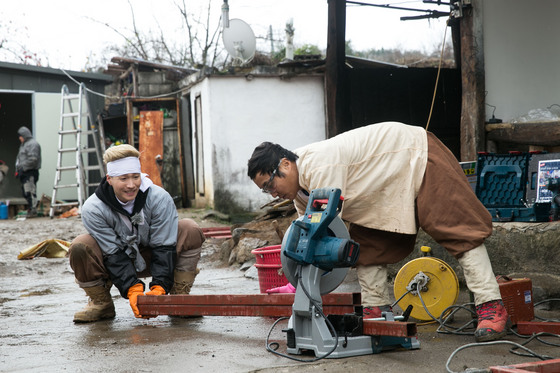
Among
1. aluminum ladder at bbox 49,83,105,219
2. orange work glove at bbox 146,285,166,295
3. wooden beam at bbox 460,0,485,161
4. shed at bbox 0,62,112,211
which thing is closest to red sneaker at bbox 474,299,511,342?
orange work glove at bbox 146,285,166,295

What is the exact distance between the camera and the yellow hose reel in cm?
404

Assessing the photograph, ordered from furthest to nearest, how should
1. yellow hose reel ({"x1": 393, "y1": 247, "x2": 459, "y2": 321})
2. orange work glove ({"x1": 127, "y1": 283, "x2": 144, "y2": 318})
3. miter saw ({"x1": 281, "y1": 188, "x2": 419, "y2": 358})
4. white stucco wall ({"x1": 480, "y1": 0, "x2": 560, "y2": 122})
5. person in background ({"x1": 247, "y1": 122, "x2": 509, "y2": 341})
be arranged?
white stucco wall ({"x1": 480, "y1": 0, "x2": 560, "y2": 122})
orange work glove ({"x1": 127, "y1": 283, "x2": 144, "y2": 318})
yellow hose reel ({"x1": 393, "y1": 247, "x2": 459, "y2": 321})
person in background ({"x1": 247, "y1": 122, "x2": 509, "y2": 341})
miter saw ({"x1": 281, "y1": 188, "x2": 419, "y2": 358})

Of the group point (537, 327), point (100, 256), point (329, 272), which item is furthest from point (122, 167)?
point (537, 327)

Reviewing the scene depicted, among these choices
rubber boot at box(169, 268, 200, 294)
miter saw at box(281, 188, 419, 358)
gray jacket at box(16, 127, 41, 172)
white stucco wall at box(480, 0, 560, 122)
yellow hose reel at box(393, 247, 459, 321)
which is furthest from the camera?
gray jacket at box(16, 127, 41, 172)

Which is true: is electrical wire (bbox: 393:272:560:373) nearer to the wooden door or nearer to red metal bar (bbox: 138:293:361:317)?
red metal bar (bbox: 138:293:361:317)

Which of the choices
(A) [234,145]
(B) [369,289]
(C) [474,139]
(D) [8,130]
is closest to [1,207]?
(D) [8,130]

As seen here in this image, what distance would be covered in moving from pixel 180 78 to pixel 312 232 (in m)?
13.9

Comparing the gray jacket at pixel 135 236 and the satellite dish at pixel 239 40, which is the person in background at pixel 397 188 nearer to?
the gray jacket at pixel 135 236

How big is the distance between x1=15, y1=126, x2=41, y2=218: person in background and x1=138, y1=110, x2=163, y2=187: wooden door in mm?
2469

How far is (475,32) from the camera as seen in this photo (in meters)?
7.68

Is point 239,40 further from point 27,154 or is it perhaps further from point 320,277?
point 320,277

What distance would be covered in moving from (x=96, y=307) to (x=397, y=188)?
2331mm

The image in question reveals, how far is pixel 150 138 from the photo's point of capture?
15289 mm

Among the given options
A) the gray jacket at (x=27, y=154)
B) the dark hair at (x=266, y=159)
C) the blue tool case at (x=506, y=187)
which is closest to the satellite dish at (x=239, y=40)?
the gray jacket at (x=27, y=154)
